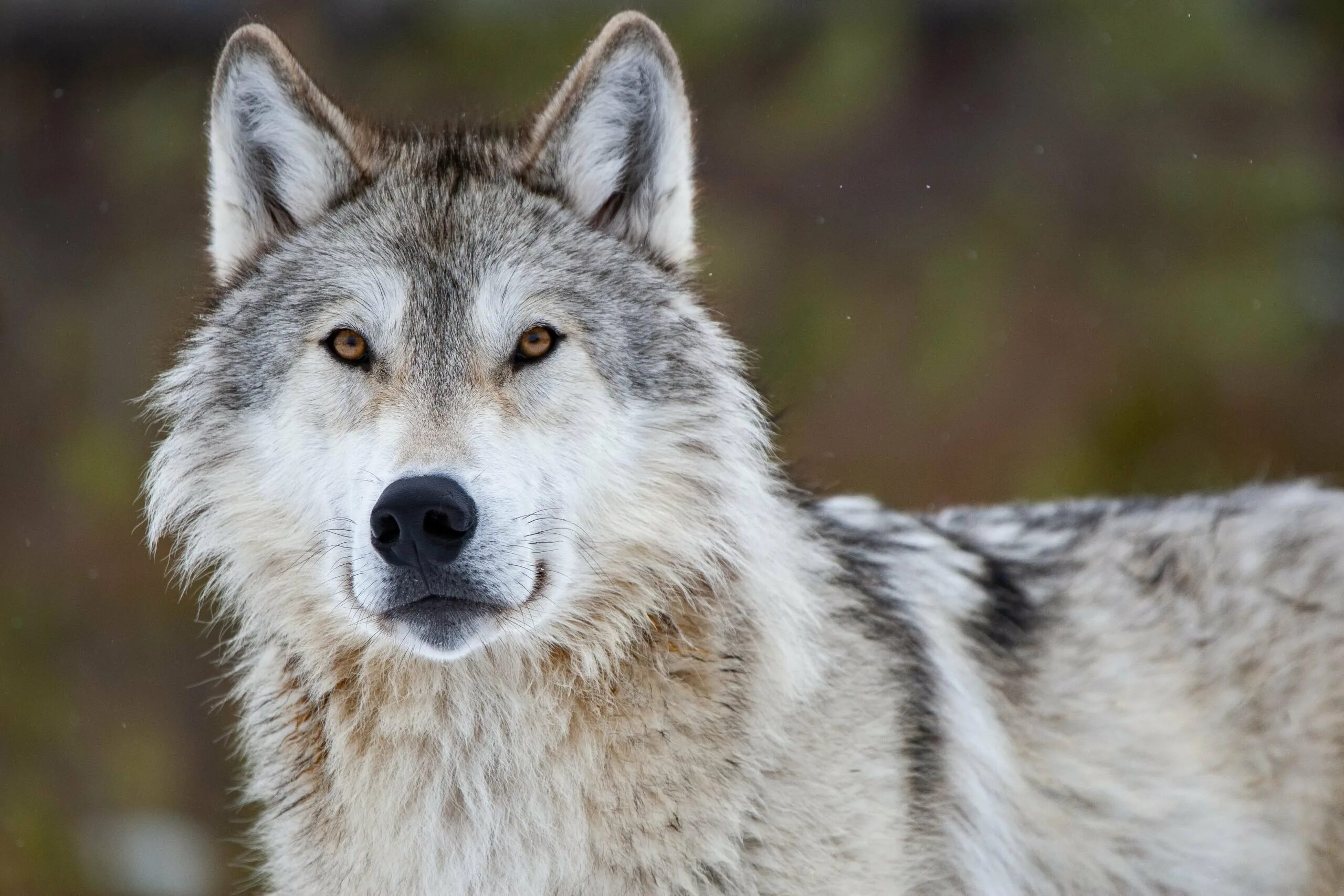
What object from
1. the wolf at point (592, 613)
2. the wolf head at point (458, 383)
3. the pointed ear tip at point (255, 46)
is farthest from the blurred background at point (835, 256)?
the pointed ear tip at point (255, 46)

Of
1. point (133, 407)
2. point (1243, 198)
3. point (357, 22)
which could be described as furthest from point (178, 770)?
point (1243, 198)

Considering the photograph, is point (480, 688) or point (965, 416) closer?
point (480, 688)

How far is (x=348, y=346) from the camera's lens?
9.60ft

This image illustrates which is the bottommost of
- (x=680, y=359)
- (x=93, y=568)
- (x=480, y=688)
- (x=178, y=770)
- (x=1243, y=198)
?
(x=178, y=770)

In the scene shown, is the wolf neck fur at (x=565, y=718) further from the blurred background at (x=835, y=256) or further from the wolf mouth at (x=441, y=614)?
the blurred background at (x=835, y=256)

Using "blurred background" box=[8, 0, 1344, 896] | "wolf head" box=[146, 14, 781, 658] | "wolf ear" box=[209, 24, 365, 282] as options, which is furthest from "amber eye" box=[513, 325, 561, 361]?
"blurred background" box=[8, 0, 1344, 896]

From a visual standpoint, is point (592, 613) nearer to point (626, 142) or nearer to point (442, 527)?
point (442, 527)

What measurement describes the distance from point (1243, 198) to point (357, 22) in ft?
23.2

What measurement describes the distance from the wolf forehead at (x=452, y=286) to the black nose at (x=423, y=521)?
14.5 inches

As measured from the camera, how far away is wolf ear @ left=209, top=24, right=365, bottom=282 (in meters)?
3.13

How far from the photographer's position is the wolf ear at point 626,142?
10.2 ft

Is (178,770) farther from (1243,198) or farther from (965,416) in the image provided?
(1243,198)

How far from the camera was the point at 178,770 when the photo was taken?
9.02 metres

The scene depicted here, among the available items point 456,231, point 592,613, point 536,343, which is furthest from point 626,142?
point 592,613
